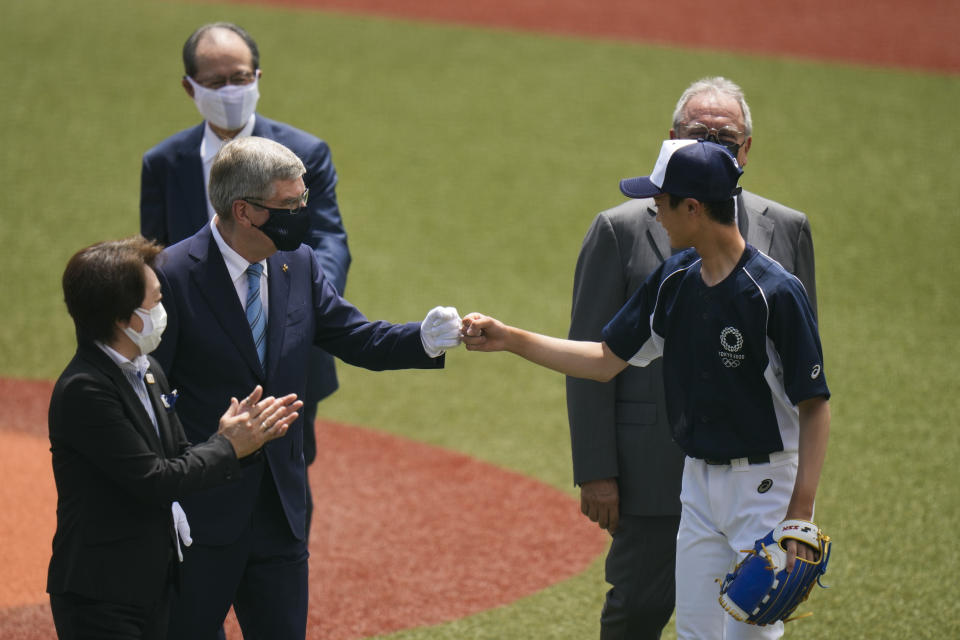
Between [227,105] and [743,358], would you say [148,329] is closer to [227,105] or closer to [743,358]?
[743,358]

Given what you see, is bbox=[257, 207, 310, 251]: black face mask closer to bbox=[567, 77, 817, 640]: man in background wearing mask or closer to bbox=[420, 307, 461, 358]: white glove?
bbox=[420, 307, 461, 358]: white glove

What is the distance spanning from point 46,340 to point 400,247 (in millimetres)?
3322

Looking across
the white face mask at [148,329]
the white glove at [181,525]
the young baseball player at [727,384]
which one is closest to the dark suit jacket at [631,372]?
the young baseball player at [727,384]

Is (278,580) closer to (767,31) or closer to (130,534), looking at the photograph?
(130,534)

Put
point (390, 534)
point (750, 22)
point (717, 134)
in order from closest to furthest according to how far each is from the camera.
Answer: point (717, 134) → point (390, 534) → point (750, 22)

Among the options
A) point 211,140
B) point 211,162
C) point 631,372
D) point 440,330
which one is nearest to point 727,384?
point 631,372

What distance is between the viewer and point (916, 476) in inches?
265

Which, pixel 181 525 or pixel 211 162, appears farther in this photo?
pixel 211 162

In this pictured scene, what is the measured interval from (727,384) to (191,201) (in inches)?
95.5

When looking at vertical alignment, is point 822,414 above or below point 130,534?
above

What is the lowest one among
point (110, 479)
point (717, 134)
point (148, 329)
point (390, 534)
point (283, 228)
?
point (390, 534)

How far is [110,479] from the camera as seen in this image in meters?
2.89

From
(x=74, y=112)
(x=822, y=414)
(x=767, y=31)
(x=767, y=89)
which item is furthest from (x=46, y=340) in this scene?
(x=767, y=31)

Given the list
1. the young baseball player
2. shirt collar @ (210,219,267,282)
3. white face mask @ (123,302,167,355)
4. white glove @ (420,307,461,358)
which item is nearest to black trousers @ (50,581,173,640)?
white face mask @ (123,302,167,355)
